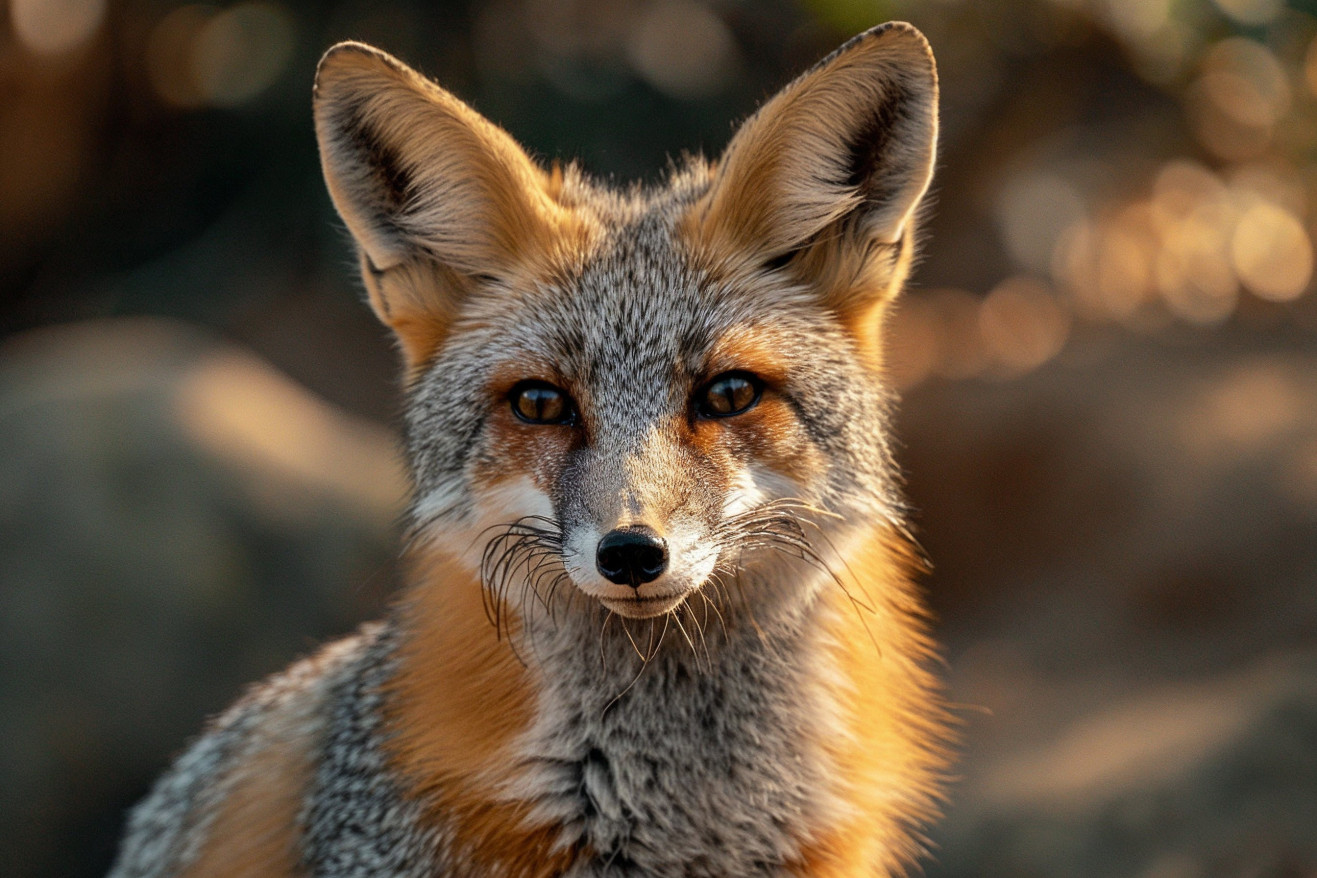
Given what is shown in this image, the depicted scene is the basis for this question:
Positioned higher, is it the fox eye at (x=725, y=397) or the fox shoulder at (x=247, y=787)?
the fox eye at (x=725, y=397)

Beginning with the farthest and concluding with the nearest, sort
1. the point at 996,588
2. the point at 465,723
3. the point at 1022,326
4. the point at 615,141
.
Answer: the point at 615,141, the point at 1022,326, the point at 996,588, the point at 465,723

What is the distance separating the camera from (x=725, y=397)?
280cm

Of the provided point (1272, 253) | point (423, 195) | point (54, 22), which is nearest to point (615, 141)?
point (54, 22)

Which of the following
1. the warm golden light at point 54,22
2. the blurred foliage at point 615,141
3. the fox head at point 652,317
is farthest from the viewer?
the blurred foliage at point 615,141

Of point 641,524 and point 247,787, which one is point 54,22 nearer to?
point 247,787

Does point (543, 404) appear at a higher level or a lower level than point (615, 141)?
lower

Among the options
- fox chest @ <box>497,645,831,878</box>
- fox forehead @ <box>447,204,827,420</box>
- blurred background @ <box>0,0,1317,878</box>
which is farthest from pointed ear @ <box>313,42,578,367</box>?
fox chest @ <box>497,645,831,878</box>

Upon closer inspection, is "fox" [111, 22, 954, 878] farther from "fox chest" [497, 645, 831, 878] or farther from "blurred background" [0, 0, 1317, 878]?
"blurred background" [0, 0, 1317, 878]

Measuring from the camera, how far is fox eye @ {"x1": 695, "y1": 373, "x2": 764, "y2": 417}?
110 inches

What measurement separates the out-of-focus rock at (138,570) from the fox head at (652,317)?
2979mm

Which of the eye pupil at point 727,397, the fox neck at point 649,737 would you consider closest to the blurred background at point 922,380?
the eye pupil at point 727,397

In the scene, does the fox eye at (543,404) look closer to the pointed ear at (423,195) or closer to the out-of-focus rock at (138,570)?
the pointed ear at (423,195)

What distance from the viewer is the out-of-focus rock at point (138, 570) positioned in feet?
19.2

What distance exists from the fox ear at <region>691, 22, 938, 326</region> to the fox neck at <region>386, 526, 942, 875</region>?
78cm
